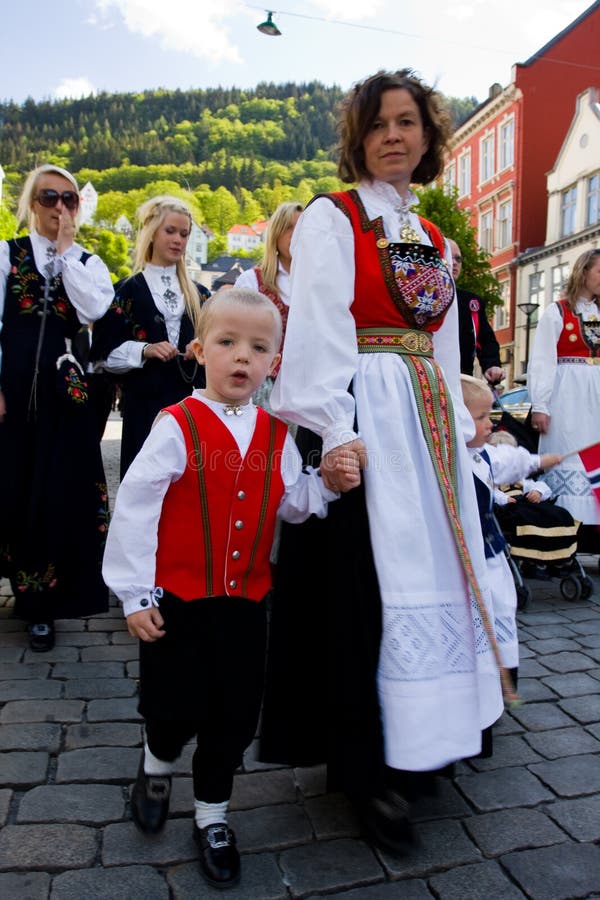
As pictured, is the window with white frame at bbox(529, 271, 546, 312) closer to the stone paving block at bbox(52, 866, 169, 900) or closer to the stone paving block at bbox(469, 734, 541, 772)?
the stone paving block at bbox(469, 734, 541, 772)

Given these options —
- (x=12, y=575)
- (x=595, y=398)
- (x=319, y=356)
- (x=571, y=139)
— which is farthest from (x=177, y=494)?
(x=571, y=139)

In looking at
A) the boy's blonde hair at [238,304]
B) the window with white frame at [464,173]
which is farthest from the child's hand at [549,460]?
the window with white frame at [464,173]

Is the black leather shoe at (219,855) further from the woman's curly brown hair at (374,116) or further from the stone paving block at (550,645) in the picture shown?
the stone paving block at (550,645)

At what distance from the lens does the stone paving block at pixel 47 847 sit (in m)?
2.02

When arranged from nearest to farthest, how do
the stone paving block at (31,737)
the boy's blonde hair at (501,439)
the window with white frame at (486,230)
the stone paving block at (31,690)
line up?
1. the stone paving block at (31,737)
2. the stone paving block at (31,690)
3. the boy's blonde hair at (501,439)
4. the window with white frame at (486,230)

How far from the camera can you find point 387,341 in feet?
7.79

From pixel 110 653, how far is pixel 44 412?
1165mm

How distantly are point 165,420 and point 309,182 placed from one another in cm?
12607

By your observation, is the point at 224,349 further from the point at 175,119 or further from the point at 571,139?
the point at 175,119

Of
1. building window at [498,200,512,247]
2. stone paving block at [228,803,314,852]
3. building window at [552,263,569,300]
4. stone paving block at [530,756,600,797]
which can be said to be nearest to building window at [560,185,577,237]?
building window at [552,263,569,300]

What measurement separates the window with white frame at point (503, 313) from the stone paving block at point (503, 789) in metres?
32.4

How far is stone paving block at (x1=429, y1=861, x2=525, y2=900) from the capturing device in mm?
1938

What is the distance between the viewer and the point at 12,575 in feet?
12.3

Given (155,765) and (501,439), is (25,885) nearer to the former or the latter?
(155,765)
